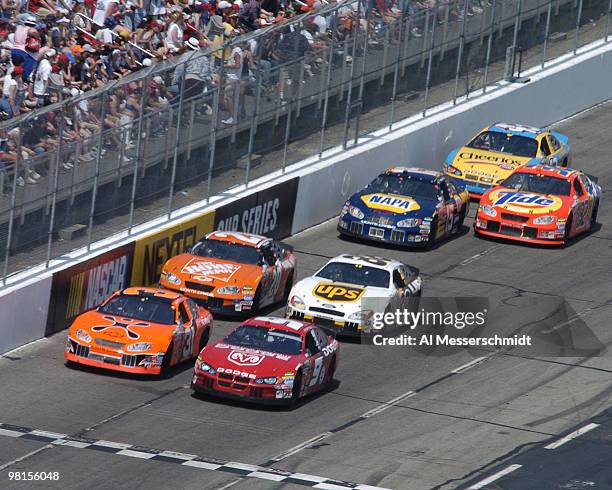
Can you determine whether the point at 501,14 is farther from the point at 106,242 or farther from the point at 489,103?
the point at 106,242

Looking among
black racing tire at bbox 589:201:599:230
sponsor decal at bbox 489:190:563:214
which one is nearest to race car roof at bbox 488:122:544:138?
black racing tire at bbox 589:201:599:230

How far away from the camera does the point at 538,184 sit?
3425 centimetres

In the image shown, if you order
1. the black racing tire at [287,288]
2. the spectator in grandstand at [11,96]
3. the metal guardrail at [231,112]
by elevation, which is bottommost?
the black racing tire at [287,288]

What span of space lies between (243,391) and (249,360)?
19.5 inches

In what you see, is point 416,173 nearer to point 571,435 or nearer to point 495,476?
point 571,435

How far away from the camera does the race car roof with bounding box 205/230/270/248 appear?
1164 inches

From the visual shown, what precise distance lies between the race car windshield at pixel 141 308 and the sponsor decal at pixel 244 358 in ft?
5.87

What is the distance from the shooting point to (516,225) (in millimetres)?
33281

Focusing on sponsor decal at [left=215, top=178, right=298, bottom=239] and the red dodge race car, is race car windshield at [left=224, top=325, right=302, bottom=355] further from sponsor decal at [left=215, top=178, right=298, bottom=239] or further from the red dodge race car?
sponsor decal at [left=215, top=178, right=298, bottom=239]

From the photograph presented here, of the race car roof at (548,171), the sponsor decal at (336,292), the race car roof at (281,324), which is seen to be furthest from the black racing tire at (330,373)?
the race car roof at (548,171)

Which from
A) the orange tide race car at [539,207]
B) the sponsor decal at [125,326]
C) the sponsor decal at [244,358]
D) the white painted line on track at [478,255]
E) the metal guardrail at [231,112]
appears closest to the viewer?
the sponsor decal at [244,358]

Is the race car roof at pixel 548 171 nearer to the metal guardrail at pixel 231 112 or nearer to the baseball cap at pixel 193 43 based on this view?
the metal guardrail at pixel 231 112

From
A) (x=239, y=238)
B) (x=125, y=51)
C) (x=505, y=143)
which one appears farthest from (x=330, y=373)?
(x=505, y=143)

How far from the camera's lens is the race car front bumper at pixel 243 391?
24297 mm
